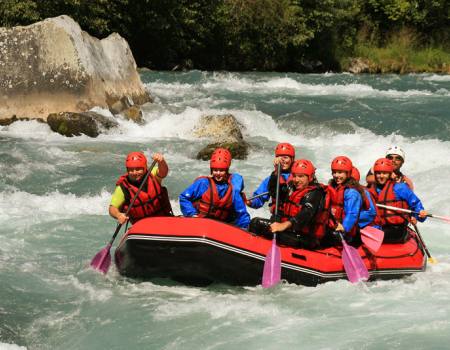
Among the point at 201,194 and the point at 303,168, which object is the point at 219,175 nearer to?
the point at 201,194

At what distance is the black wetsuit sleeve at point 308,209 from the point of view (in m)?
5.72

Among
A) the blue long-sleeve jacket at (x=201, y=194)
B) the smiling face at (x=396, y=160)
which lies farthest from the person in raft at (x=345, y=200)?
the smiling face at (x=396, y=160)

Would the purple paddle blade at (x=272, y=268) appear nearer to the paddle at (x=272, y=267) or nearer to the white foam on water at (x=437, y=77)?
the paddle at (x=272, y=267)

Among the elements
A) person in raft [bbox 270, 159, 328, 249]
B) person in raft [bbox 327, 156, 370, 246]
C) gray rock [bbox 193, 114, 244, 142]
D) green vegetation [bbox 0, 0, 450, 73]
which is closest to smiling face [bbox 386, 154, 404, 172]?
person in raft [bbox 327, 156, 370, 246]

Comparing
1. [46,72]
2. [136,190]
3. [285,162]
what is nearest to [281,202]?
[285,162]

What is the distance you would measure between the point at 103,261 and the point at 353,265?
208 centimetres

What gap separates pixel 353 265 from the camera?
19.2 ft

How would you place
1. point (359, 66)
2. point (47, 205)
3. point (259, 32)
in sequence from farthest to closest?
point (359, 66) < point (259, 32) < point (47, 205)

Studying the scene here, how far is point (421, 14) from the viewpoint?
2959cm

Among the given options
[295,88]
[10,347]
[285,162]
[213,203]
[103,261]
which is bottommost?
[10,347]

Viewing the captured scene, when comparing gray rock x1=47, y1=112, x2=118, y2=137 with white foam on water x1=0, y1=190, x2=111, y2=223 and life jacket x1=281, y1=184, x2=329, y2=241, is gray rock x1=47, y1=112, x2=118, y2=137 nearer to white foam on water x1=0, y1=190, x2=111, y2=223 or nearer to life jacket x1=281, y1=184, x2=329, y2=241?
white foam on water x1=0, y1=190, x2=111, y2=223

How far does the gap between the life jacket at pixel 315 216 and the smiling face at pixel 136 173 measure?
1214 mm

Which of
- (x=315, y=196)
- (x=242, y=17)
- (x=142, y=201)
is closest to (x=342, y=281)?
(x=315, y=196)

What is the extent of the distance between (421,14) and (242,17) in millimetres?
8784
